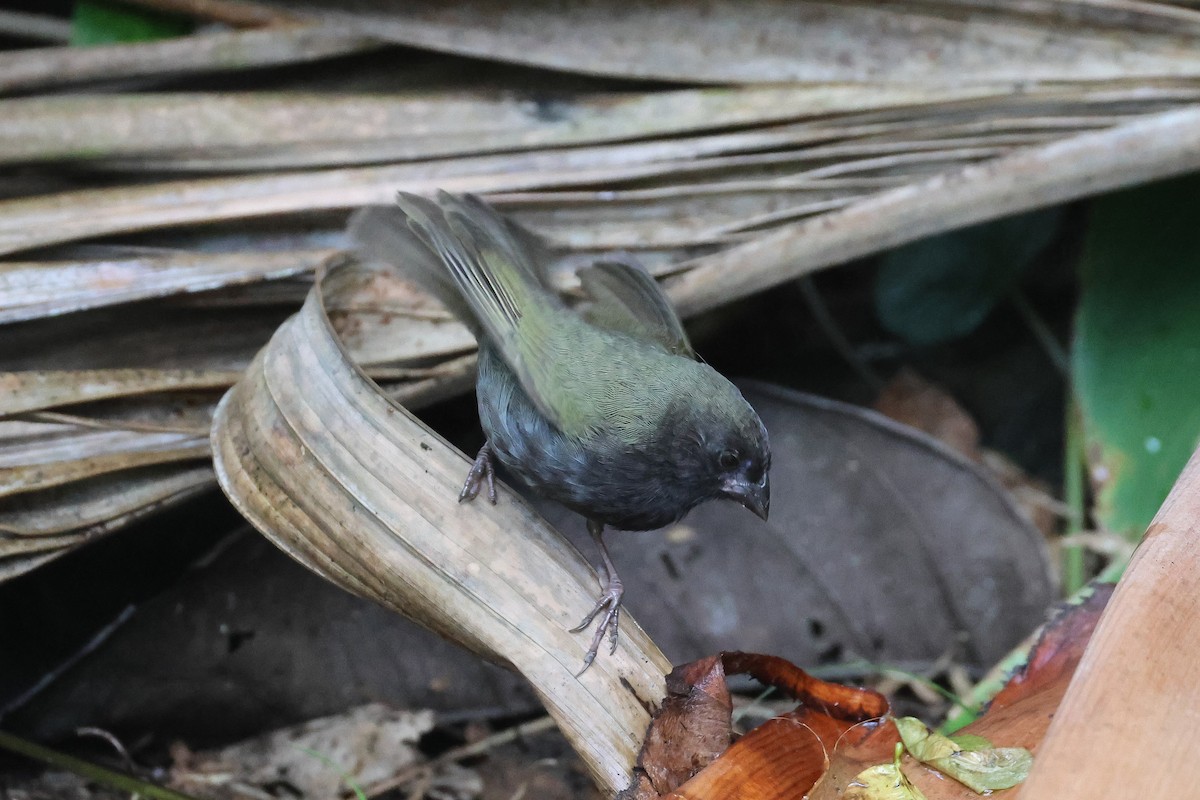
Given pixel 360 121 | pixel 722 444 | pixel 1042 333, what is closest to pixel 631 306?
pixel 722 444

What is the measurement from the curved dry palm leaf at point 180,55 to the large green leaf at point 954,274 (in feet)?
6.76

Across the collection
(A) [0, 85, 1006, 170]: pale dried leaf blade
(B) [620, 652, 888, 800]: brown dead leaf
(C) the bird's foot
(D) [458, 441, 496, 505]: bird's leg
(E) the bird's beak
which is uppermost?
(A) [0, 85, 1006, 170]: pale dried leaf blade

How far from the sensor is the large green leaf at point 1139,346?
346 centimetres

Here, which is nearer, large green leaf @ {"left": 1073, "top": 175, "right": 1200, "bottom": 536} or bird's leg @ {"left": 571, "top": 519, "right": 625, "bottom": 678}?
bird's leg @ {"left": 571, "top": 519, "right": 625, "bottom": 678}

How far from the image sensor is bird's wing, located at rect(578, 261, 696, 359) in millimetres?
2785

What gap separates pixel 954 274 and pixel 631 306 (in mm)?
1686

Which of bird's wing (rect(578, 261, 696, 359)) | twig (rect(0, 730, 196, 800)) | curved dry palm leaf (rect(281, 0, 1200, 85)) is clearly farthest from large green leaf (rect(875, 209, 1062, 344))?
twig (rect(0, 730, 196, 800))

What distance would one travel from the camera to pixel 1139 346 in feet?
11.8

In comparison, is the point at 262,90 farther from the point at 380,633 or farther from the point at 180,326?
the point at 380,633

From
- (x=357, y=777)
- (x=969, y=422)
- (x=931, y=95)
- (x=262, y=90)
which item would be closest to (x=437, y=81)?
(x=262, y=90)

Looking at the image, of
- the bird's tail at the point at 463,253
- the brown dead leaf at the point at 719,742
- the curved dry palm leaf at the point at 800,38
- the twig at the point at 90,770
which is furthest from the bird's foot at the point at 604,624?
the curved dry palm leaf at the point at 800,38

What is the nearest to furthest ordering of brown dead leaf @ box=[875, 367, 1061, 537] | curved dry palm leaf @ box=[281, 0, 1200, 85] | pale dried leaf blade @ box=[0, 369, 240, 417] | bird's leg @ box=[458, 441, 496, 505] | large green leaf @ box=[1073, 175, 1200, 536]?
bird's leg @ box=[458, 441, 496, 505] → pale dried leaf blade @ box=[0, 369, 240, 417] → curved dry palm leaf @ box=[281, 0, 1200, 85] → large green leaf @ box=[1073, 175, 1200, 536] → brown dead leaf @ box=[875, 367, 1061, 537]

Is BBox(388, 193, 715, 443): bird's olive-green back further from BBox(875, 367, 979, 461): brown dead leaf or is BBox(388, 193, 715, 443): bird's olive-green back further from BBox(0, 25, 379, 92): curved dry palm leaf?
BBox(875, 367, 979, 461): brown dead leaf

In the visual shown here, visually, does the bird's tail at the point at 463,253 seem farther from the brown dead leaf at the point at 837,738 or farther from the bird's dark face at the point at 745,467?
the brown dead leaf at the point at 837,738
